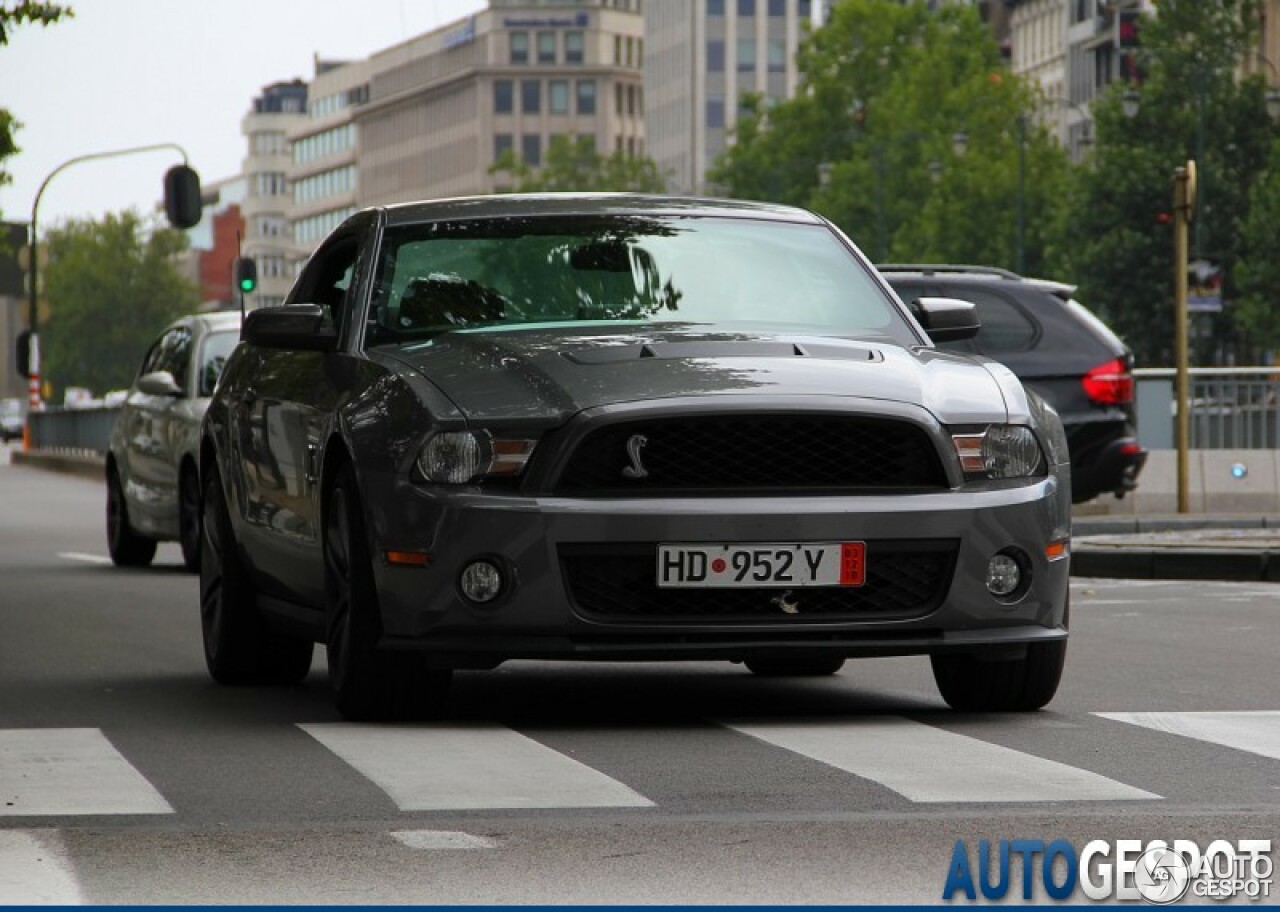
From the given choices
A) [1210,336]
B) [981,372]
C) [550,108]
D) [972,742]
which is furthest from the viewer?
[550,108]

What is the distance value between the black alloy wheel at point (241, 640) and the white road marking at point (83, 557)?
400 inches

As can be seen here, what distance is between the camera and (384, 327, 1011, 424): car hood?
29.6 feet

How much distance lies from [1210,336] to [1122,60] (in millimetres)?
46801

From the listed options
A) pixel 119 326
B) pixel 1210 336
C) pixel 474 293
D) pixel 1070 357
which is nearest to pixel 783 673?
pixel 474 293

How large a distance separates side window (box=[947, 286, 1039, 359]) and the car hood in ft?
36.4

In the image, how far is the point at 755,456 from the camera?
29.6 feet

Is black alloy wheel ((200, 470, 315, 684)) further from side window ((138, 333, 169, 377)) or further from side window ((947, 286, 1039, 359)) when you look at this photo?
side window ((138, 333, 169, 377))

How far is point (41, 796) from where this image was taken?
764cm

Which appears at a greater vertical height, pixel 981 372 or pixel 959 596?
pixel 981 372

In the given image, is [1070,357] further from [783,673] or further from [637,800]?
[637,800]

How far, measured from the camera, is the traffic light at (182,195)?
1841 inches

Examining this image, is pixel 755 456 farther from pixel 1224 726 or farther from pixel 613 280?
pixel 1224 726

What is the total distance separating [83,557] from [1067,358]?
6612mm

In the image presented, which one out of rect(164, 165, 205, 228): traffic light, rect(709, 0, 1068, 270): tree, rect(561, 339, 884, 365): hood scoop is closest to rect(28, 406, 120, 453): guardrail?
rect(164, 165, 205, 228): traffic light
